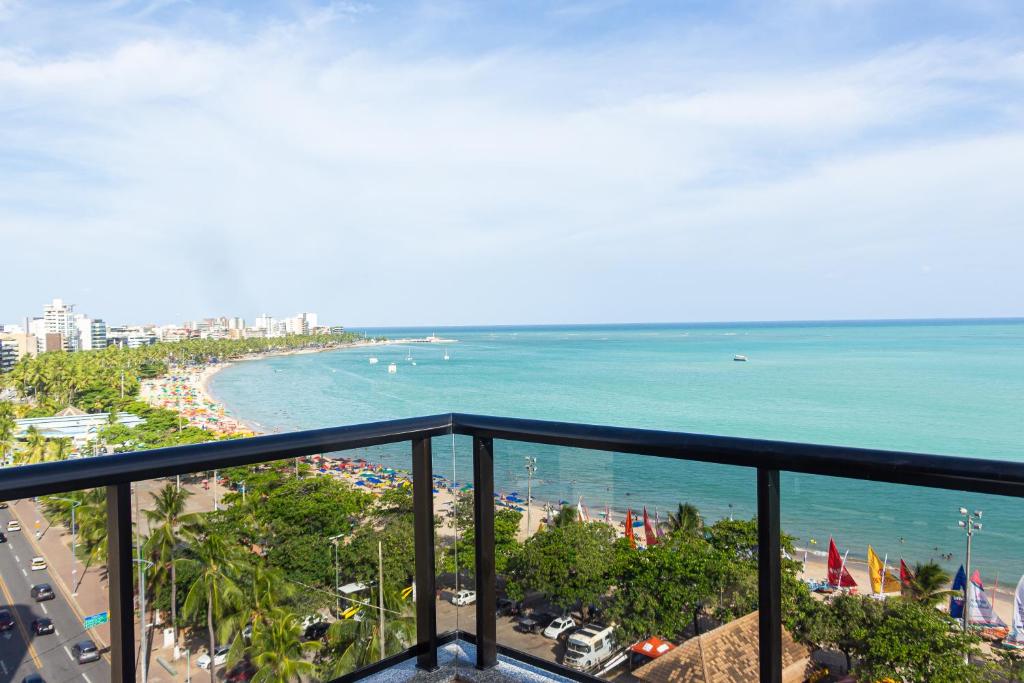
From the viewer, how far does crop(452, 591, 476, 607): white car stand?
6.97 feet

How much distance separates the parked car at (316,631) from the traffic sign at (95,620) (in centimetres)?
51

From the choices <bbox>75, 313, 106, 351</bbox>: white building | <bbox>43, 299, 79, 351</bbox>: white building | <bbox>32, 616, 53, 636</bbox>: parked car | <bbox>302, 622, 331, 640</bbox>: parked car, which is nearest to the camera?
<bbox>32, 616, 53, 636</bbox>: parked car

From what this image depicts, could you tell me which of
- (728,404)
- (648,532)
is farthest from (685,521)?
(728,404)

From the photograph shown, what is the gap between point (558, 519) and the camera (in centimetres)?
185

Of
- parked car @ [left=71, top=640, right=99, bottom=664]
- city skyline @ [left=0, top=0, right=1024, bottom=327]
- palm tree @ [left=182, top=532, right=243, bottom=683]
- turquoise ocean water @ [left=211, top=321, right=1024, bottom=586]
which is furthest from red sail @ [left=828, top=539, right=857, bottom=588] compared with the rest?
city skyline @ [left=0, top=0, right=1024, bottom=327]

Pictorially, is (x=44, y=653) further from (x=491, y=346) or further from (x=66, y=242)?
(x=491, y=346)

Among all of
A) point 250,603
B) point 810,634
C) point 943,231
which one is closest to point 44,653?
point 250,603

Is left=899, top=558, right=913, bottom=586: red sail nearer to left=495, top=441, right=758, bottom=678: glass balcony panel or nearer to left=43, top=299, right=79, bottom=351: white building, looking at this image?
left=495, top=441, right=758, bottom=678: glass balcony panel

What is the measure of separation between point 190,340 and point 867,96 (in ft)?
131

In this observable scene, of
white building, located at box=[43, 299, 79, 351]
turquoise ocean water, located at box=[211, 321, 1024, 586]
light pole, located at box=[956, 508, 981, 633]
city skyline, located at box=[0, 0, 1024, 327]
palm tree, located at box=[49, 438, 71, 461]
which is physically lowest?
palm tree, located at box=[49, 438, 71, 461]

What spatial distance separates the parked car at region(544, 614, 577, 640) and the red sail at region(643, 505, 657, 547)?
40 cm

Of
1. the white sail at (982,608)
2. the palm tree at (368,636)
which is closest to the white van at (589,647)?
the palm tree at (368,636)

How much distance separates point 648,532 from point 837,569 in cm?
44

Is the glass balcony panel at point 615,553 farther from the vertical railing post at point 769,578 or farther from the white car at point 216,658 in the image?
the white car at point 216,658
